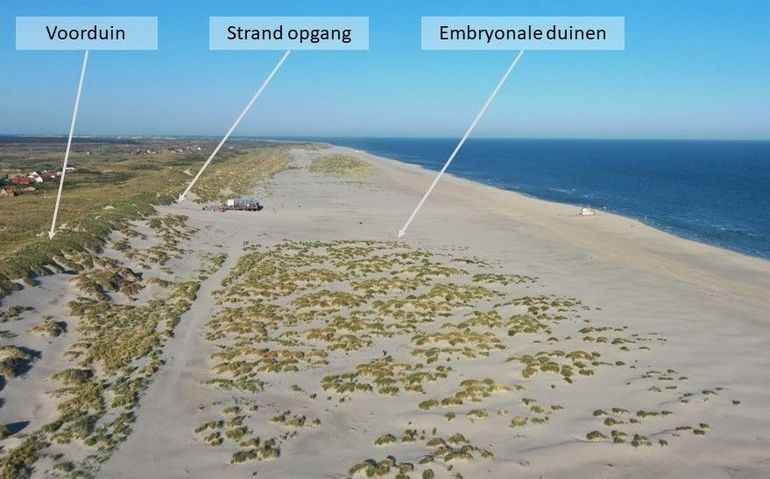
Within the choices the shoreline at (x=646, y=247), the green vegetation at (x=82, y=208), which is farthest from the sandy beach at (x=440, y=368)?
the green vegetation at (x=82, y=208)

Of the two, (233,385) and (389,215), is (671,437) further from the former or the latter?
(389,215)

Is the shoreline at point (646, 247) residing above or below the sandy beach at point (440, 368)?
above

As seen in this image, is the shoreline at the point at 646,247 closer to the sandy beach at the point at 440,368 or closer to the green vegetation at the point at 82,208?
the sandy beach at the point at 440,368

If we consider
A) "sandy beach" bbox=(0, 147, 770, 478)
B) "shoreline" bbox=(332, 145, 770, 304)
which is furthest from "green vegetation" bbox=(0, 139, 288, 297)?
"shoreline" bbox=(332, 145, 770, 304)

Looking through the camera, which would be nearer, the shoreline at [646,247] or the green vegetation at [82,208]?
the green vegetation at [82,208]

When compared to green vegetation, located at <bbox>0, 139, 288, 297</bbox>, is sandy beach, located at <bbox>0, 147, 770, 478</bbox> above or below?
below

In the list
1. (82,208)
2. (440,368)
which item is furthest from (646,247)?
(82,208)

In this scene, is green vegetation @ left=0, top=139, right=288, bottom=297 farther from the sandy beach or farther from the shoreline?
the shoreline

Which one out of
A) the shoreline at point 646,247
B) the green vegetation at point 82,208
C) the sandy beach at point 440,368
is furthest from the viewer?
the shoreline at point 646,247

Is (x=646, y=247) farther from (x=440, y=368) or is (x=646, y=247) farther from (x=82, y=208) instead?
(x=82, y=208)

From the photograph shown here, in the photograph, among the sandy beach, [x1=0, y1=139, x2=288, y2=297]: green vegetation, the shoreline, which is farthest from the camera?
the shoreline

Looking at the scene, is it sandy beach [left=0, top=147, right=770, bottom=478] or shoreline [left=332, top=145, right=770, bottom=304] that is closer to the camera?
sandy beach [left=0, top=147, right=770, bottom=478]
